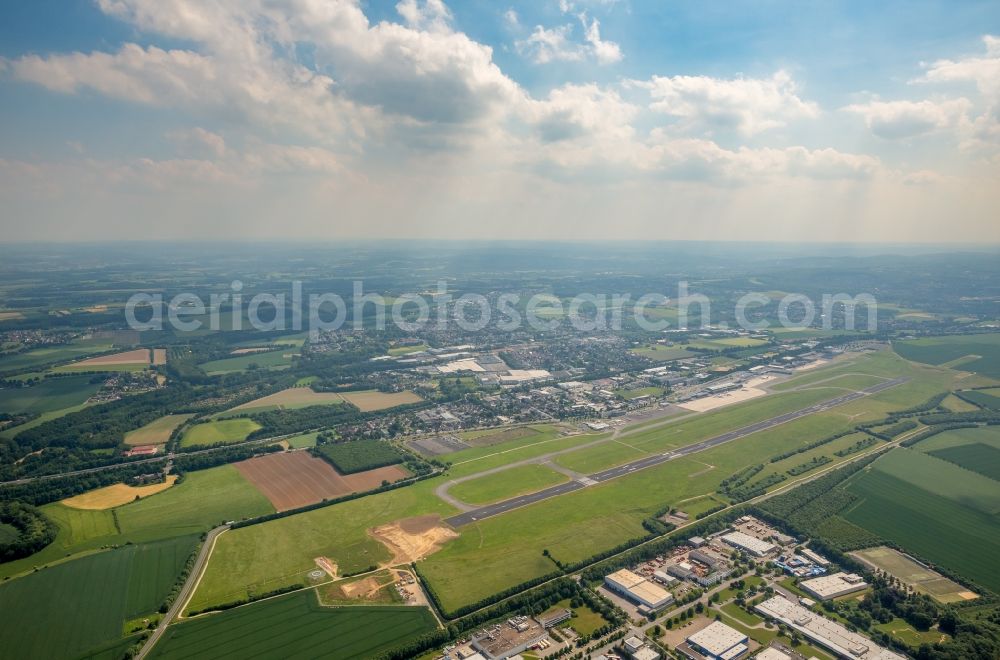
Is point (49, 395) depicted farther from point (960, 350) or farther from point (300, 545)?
point (960, 350)

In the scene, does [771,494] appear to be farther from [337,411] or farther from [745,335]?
[745,335]


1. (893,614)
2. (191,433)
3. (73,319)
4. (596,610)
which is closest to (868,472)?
(893,614)

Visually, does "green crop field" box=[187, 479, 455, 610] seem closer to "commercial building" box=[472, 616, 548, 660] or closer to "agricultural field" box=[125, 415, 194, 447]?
"commercial building" box=[472, 616, 548, 660]

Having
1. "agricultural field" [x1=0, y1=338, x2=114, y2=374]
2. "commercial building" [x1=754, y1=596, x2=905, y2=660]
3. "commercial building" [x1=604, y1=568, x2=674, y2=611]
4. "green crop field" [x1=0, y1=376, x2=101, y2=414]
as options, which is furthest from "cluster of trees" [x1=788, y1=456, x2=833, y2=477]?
"agricultural field" [x1=0, y1=338, x2=114, y2=374]

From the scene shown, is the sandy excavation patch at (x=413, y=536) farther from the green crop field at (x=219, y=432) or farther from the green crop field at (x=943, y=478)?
the green crop field at (x=943, y=478)

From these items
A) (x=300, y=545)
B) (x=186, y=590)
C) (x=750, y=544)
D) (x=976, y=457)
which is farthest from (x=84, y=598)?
(x=976, y=457)

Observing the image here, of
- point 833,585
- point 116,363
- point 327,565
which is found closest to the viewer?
point 833,585
